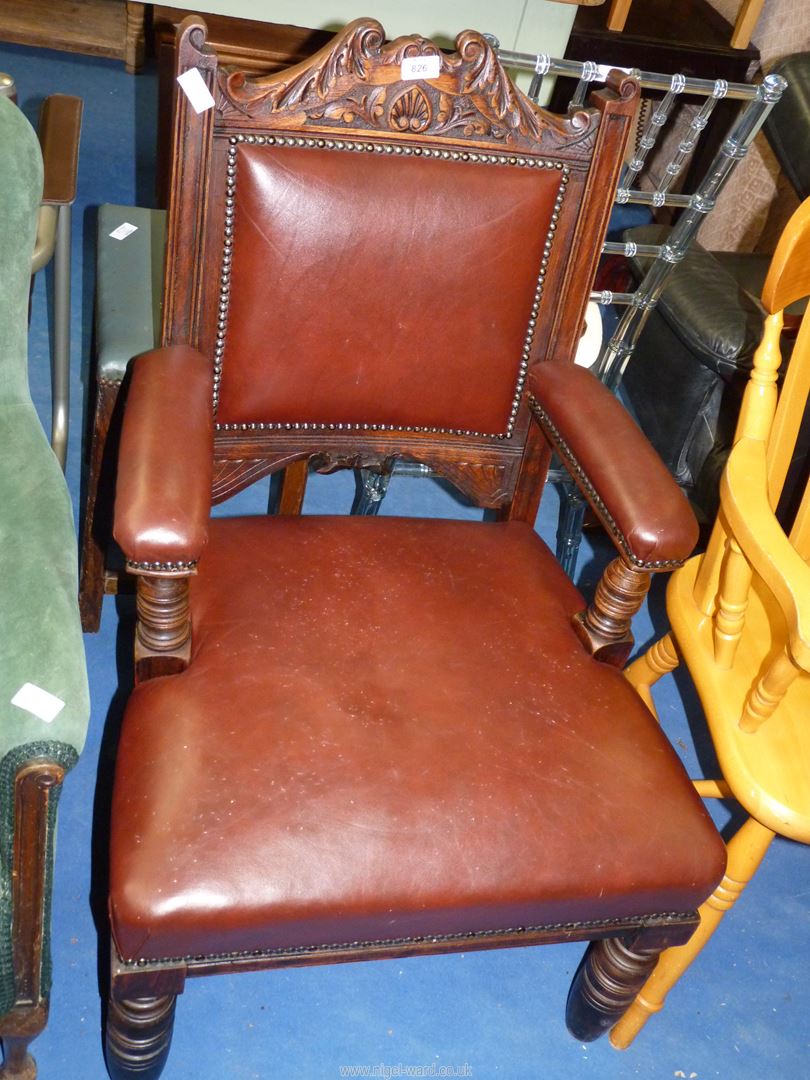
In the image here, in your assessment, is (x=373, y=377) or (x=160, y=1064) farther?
(x=373, y=377)

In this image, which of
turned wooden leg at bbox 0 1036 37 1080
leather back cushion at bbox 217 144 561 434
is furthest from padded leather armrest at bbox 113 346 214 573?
turned wooden leg at bbox 0 1036 37 1080

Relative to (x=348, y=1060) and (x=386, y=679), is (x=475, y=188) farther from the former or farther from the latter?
(x=348, y=1060)

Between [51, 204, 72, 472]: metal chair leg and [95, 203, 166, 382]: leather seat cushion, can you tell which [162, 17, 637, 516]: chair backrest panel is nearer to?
[95, 203, 166, 382]: leather seat cushion

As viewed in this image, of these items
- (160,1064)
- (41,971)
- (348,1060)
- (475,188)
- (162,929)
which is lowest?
(348,1060)

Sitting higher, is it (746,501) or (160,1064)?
(746,501)

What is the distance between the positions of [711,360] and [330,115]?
100 centimetres

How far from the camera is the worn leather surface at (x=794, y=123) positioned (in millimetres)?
1828

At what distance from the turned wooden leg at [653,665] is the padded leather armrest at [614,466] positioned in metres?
0.33

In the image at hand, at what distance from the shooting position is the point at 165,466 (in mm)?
1081

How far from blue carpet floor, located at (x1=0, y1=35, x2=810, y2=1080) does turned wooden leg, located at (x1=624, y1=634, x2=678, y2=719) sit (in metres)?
0.36

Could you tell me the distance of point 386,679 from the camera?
1.22 metres

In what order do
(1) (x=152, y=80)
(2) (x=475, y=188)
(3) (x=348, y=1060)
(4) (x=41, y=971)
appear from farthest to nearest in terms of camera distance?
(1) (x=152, y=80) → (3) (x=348, y=1060) → (2) (x=475, y=188) → (4) (x=41, y=971)

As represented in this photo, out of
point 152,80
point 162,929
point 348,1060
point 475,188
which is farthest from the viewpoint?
point 152,80

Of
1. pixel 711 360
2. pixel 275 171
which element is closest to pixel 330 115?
pixel 275 171
